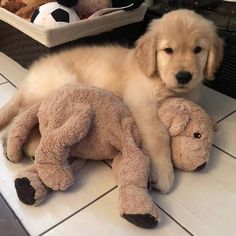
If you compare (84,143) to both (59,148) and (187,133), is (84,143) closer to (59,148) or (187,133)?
(59,148)

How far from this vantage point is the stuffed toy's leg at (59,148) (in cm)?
102

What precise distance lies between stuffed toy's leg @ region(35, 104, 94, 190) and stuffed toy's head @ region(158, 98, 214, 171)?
0.34 metres

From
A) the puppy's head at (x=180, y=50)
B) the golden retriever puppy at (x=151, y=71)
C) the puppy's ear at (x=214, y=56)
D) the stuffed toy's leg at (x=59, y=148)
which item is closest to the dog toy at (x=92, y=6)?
the golden retriever puppy at (x=151, y=71)

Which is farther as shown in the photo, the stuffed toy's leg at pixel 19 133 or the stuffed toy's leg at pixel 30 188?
the stuffed toy's leg at pixel 19 133

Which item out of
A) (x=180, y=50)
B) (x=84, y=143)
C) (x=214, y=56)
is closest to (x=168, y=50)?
(x=180, y=50)

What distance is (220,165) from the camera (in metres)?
1.23

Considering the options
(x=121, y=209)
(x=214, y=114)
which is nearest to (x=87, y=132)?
(x=121, y=209)

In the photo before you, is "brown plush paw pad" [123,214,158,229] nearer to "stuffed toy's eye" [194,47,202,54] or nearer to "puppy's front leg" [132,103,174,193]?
"puppy's front leg" [132,103,174,193]

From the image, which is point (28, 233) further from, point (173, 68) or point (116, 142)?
point (173, 68)

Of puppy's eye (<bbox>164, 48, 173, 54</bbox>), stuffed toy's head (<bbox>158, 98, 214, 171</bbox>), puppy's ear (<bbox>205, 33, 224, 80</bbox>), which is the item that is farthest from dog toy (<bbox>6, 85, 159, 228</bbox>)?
puppy's ear (<bbox>205, 33, 224, 80</bbox>)

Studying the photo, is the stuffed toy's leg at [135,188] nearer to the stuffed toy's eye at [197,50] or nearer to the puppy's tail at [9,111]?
the stuffed toy's eye at [197,50]

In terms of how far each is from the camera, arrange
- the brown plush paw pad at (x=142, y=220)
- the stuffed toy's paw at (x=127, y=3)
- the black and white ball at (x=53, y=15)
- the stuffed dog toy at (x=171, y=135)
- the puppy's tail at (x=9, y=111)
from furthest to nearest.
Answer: the stuffed toy's paw at (x=127, y=3)
the black and white ball at (x=53, y=15)
the puppy's tail at (x=9, y=111)
the stuffed dog toy at (x=171, y=135)
the brown plush paw pad at (x=142, y=220)

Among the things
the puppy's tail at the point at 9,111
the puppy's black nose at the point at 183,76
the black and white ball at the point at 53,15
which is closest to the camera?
the puppy's black nose at the point at 183,76

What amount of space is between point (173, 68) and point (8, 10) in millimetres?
1078
